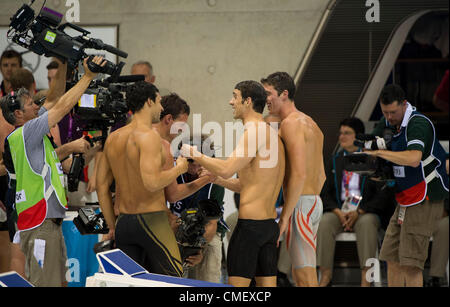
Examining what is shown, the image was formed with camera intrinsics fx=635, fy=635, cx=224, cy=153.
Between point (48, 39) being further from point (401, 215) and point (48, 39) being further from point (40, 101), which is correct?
point (401, 215)

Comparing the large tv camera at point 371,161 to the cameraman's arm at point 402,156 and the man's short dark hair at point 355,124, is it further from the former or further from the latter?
the man's short dark hair at point 355,124

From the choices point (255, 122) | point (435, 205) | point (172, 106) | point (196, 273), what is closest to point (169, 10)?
point (172, 106)

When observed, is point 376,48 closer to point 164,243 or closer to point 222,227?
point 222,227

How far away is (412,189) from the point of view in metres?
5.12

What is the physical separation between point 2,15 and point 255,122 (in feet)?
7.68

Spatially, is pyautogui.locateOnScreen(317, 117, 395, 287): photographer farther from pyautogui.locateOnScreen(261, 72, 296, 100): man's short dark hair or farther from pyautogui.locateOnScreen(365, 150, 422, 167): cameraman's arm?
pyautogui.locateOnScreen(261, 72, 296, 100): man's short dark hair

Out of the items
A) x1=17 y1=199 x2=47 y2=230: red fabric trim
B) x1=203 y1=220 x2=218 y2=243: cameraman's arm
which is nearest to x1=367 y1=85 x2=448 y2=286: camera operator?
x1=203 y1=220 x2=218 y2=243: cameraman's arm

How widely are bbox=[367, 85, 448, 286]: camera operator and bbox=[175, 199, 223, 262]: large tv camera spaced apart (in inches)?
61.0

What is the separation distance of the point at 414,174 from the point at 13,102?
10.2 feet

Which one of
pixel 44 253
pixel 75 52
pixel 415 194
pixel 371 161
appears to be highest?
pixel 75 52

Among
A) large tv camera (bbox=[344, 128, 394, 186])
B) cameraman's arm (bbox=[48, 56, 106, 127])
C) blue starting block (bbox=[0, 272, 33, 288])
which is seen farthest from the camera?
large tv camera (bbox=[344, 128, 394, 186])

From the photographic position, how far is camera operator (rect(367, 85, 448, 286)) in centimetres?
504

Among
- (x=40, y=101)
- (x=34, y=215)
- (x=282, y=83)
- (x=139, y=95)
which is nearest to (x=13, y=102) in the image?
(x=40, y=101)

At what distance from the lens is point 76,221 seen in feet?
13.8
